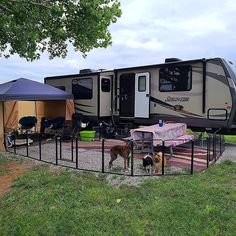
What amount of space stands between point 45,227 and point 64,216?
0.34 metres

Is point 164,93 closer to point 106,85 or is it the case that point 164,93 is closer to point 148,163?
point 106,85

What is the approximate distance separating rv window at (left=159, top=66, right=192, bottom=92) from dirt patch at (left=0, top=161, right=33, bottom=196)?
221 inches

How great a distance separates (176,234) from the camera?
409 cm

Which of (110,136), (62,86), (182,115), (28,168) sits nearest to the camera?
(28,168)

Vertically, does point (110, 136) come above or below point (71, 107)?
below

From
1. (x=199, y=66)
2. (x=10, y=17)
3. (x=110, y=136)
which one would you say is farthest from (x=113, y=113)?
(x=10, y=17)

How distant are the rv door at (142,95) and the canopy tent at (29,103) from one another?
270cm

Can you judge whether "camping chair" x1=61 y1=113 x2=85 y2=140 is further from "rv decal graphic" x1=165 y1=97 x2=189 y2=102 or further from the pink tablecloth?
the pink tablecloth

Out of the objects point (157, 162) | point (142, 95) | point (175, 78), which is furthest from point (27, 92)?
point (157, 162)

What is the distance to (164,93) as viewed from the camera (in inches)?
447

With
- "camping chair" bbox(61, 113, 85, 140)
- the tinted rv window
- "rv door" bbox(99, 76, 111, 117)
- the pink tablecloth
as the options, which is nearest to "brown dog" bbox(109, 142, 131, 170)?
the pink tablecloth

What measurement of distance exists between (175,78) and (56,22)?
14.3ft

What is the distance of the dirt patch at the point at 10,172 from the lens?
6.28 m

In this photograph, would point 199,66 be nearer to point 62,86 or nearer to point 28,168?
point 28,168
